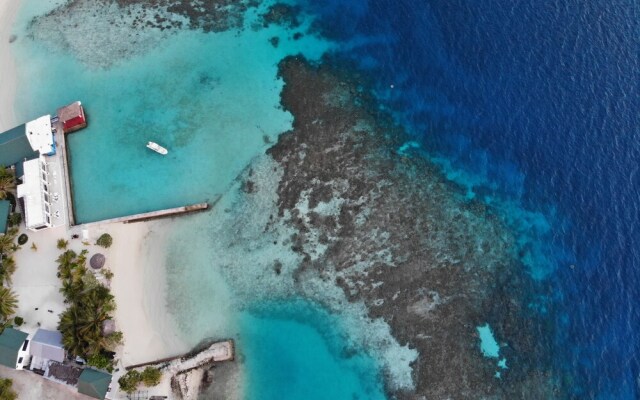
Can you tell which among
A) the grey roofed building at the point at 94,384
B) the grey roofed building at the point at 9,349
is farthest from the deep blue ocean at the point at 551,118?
the grey roofed building at the point at 9,349

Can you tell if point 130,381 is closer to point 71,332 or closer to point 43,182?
point 71,332

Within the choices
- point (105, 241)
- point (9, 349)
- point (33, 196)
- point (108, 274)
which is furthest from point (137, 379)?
point (33, 196)

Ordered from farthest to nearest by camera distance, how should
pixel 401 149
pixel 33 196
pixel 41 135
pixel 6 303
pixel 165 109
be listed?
pixel 401 149
pixel 165 109
pixel 41 135
pixel 33 196
pixel 6 303

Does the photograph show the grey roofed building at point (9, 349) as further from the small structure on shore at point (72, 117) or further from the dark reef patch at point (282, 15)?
the dark reef patch at point (282, 15)

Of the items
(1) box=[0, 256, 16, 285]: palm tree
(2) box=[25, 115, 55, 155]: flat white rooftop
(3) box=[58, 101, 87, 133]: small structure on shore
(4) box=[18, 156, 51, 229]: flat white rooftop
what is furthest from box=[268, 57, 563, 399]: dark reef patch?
(1) box=[0, 256, 16, 285]: palm tree

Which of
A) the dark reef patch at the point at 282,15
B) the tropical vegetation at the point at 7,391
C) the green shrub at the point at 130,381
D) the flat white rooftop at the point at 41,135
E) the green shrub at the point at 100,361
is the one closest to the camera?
the tropical vegetation at the point at 7,391
